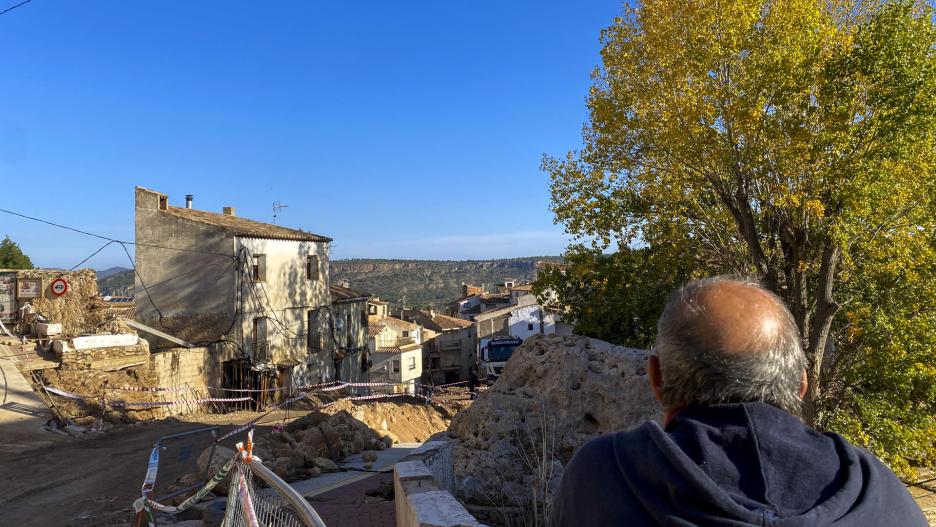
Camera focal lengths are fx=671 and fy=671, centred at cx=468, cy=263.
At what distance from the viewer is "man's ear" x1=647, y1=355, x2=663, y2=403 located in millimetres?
1744

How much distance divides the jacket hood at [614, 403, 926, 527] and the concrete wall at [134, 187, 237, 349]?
77.8 feet

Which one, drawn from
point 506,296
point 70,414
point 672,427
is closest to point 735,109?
point 672,427

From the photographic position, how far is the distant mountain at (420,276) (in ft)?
329

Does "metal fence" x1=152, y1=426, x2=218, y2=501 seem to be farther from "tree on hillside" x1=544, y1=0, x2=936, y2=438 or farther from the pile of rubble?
"tree on hillside" x1=544, y1=0, x2=936, y2=438

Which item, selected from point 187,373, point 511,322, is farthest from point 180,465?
point 511,322

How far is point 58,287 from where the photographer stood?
60.3 ft

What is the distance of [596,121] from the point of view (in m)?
12.5

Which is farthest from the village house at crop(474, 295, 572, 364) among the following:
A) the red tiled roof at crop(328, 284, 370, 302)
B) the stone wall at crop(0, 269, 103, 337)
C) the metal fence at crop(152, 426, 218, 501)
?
the metal fence at crop(152, 426, 218, 501)

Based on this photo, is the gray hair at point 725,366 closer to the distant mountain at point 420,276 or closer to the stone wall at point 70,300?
the stone wall at point 70,300

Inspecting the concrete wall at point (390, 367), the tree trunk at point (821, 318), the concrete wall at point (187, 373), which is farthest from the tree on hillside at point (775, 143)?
the concrete wall at point (390, 367)

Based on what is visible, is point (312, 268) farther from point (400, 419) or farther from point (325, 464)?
point (325, 464)

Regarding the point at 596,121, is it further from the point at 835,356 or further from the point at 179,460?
the point at 179,460

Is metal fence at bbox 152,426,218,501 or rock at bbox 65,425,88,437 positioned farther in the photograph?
rock at bbox 65,425,88,437

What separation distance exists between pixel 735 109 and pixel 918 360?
487 centimetres
